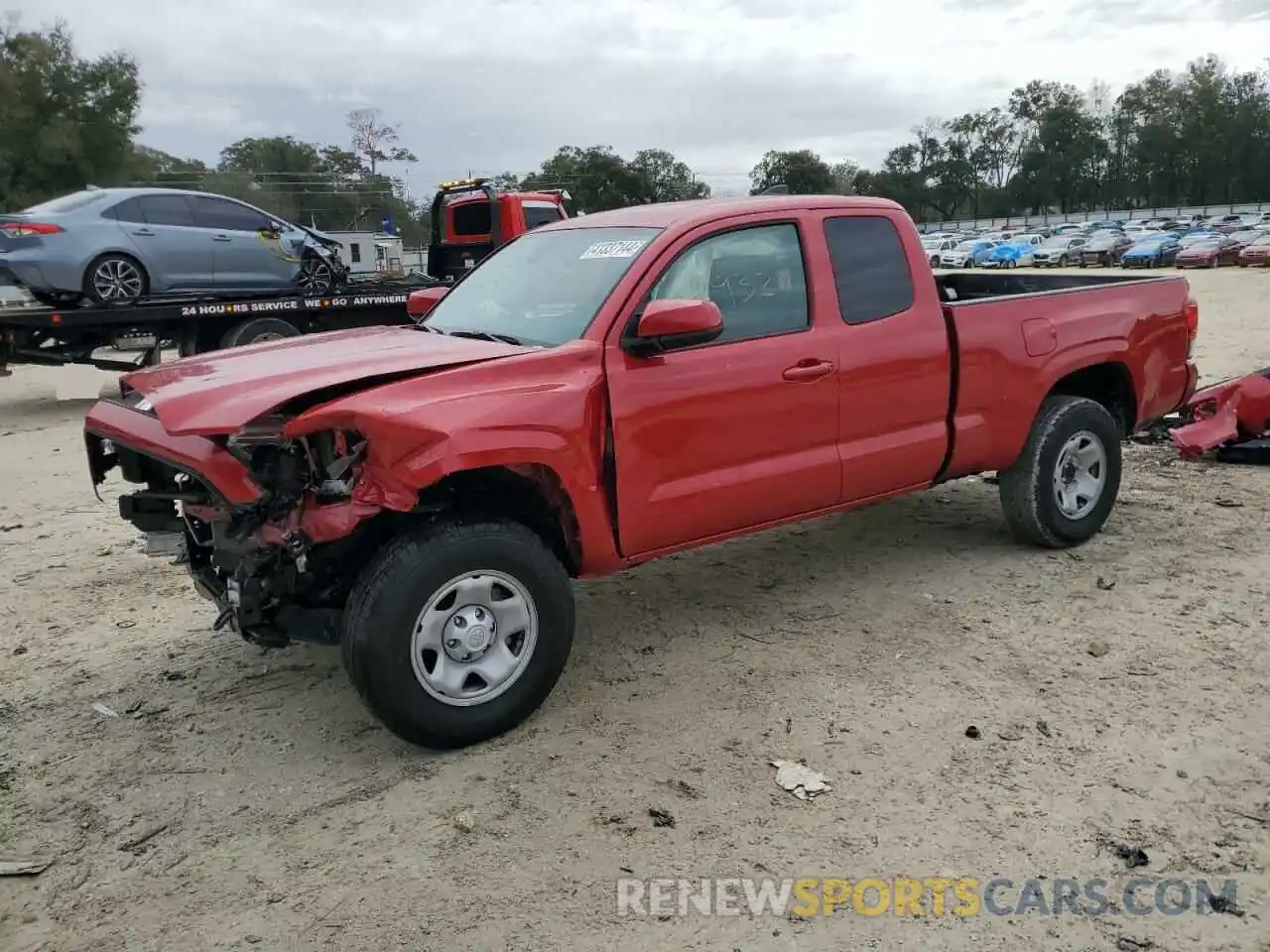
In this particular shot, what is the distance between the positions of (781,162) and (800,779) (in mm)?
89080

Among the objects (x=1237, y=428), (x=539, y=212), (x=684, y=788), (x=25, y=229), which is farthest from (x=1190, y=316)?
(x=25, y=229)

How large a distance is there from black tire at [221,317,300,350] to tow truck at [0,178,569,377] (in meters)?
0.01

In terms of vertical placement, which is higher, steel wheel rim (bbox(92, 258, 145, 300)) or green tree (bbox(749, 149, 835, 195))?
green tree (bbox(749, 149, 835, 195))

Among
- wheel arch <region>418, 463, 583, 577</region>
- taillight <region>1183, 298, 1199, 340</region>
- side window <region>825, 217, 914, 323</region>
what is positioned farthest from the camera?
taillight <region>1183, 298, 1199, 340</region>

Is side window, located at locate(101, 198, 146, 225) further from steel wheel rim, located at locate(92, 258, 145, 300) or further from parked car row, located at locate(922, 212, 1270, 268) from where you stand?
parked car row, located at locate(922, 212, 1270, 268)

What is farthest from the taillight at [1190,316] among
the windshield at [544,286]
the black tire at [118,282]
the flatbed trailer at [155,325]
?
the black tire at [118,282]

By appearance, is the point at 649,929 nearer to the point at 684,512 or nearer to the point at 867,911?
the point at 867,911

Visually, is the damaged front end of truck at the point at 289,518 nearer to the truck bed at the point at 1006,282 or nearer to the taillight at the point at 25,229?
the truck bed at the point at 1006,282

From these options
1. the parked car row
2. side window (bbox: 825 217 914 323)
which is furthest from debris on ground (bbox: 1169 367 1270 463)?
the parked car row

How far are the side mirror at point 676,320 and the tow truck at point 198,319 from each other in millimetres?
7401

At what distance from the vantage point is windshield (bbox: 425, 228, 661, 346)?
403cm

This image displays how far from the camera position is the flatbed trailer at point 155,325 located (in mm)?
10773

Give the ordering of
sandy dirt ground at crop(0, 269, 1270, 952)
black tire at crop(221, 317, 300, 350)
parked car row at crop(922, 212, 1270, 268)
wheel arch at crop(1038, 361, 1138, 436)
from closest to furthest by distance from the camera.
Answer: sandy dirt ground at crop(0, 269, 1270, 952) < wheel arch at crop(1038, 361, 1138, 436) < black tire at crop(221, 317, 300, 350) < parked car row at crop(922, 212, 1270, 268)

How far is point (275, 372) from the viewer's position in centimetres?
362
